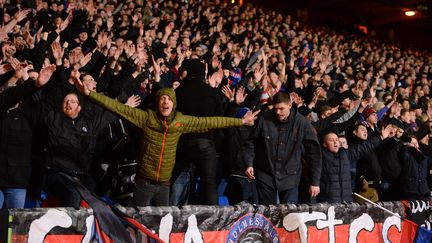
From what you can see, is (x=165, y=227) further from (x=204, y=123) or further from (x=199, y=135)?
(x=199, y=135)

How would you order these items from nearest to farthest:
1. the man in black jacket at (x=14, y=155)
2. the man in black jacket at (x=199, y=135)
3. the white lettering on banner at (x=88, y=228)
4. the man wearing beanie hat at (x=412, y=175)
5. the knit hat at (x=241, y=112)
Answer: the white lettering on banner at (x=88, y=228) < the man in black jacket at (x=14, y=155) < the man in black jacket at (x=199, y=135) < the knit hat at (x=241, y=112) < the man wearing beanie hat at (x=412, y=175)

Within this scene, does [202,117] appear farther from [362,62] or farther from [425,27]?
[425,27]

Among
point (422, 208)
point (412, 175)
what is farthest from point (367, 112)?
point (422, 208)

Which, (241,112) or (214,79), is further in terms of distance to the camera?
(214,79)

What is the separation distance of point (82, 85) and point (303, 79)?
651 centimetres

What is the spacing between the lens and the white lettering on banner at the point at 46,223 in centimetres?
357

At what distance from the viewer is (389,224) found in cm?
510

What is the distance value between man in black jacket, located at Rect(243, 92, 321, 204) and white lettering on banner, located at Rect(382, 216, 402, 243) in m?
0.74

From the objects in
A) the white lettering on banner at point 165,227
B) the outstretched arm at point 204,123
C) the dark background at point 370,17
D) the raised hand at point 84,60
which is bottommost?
the white lettering on banner at point 165,227

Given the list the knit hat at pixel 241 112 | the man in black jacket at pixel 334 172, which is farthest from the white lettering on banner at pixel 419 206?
the knit hat at pixel 241 112

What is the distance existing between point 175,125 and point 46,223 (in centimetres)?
169

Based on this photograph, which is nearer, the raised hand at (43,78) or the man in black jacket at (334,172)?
the raised hand at (43,78)

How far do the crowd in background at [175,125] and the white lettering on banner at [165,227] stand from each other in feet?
3.38

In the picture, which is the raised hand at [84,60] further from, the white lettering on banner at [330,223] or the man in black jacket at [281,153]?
the white lettering on banner at [330,223]
